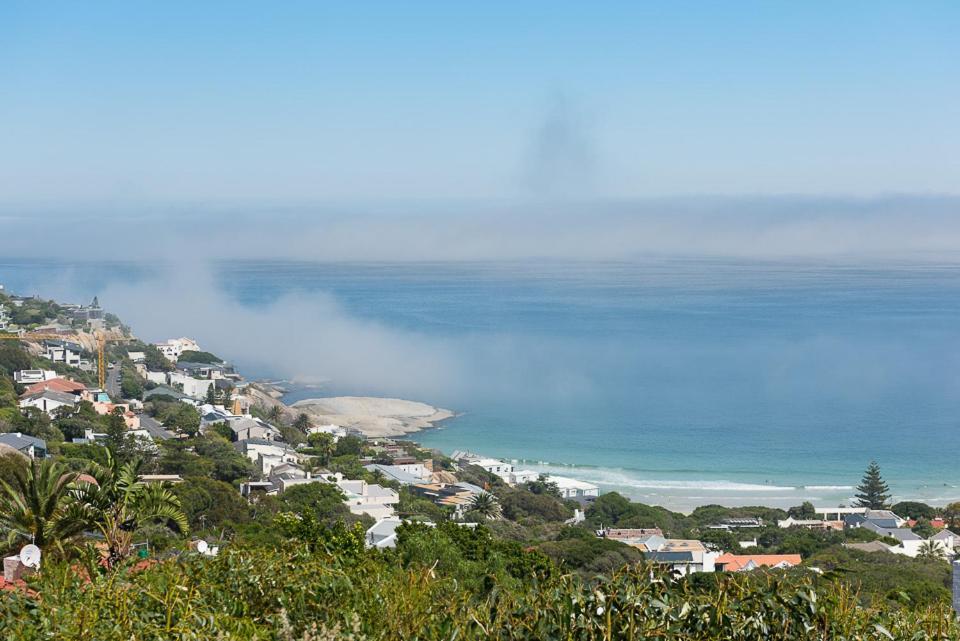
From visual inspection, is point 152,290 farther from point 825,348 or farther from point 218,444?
point 218,444

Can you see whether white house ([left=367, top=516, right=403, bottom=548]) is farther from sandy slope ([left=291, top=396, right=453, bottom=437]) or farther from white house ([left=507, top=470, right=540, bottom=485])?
sandy slope ([left=291, top=396, right=453, bottom=437])

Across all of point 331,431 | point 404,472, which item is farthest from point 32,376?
point 404,472

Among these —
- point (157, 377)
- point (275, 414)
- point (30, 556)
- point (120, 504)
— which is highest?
point (120, 504)

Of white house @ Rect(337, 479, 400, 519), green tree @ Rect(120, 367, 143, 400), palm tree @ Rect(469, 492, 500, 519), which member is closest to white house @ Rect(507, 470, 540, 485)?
palm tree @ Rect(469, 492, 500, 519)

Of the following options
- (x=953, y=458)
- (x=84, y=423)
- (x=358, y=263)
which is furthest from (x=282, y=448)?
(x=358, y=263)

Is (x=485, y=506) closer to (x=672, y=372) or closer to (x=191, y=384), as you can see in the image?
(x=191, y=384)
